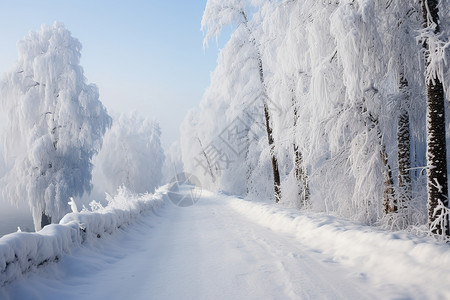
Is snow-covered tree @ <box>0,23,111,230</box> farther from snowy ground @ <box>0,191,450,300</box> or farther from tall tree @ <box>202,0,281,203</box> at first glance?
snowy ground @ <box>0,191,450,300</box>

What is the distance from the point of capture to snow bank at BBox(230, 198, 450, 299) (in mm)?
2926

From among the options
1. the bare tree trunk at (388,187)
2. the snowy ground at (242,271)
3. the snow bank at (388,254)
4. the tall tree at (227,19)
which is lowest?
the snowy ground at (242,271)

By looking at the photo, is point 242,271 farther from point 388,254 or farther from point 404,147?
point 404,147

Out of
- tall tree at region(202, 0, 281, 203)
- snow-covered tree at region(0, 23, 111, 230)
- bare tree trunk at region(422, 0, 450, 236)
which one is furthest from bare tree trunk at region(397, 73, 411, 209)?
snow-covered tree at region(0, 23, 111, 230)

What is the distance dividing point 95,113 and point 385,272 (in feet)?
49.7

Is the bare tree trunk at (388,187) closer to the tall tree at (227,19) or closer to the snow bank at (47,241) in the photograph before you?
the snow bank at (47,241)

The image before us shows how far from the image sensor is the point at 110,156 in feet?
108

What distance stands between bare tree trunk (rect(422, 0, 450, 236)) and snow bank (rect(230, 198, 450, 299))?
681 millimetres

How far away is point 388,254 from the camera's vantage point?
3.66 meters

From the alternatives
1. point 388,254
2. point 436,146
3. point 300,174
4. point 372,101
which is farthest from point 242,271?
point 300,174

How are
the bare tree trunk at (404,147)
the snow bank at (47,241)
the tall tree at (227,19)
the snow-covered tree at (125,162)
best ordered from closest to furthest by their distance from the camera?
the snow bank at (47,241), the bare tree trunk at (404,147), the tall tree at (227,19), the snow-covered tree at (125,162)

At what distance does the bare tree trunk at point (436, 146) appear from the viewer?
424 cm

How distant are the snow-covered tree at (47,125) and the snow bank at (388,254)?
12.1 meters

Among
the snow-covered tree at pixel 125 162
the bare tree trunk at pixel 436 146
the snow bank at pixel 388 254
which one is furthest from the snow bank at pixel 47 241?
the snow-covered tree at pixel 125 162
